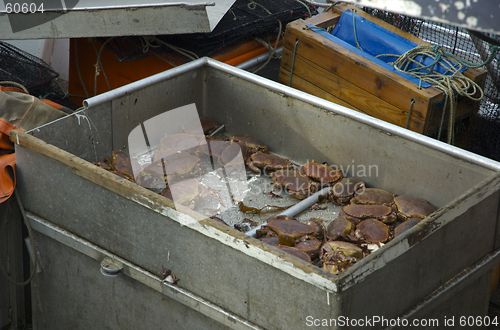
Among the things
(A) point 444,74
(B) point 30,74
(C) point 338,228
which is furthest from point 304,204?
(B) point 30,74

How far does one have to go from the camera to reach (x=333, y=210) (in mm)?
3049

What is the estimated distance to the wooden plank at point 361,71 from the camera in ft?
10.2

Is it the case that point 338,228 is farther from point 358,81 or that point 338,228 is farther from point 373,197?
point 358,81

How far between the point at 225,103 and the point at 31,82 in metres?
1.31

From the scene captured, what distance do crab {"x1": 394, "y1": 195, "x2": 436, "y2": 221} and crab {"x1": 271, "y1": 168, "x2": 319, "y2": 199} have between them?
1.67 ft

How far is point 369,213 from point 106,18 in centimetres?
203

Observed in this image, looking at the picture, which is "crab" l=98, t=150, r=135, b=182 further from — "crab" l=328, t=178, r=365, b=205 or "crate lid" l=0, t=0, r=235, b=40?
"crab" l=328, t=178, r=365, b=205

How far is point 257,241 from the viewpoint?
1.94 m

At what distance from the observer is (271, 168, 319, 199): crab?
3115 millimetres

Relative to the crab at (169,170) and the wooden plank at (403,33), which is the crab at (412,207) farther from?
the crab at (169,170)

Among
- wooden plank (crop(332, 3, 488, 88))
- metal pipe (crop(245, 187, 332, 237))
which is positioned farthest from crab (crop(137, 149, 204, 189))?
wooden plank (crop(332, 3, 488, 88))

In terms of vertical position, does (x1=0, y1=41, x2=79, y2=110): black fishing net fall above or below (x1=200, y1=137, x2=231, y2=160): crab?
above

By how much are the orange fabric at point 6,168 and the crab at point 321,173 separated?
1639mm

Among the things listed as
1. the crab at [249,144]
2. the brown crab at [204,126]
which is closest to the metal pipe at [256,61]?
the brown crab at [204,126]
